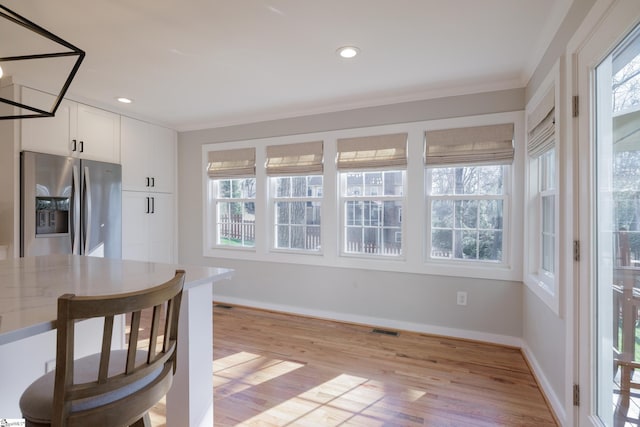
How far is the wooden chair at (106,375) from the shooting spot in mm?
770

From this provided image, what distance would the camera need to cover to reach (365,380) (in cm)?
243

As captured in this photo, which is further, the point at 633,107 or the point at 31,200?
the point at 31,200

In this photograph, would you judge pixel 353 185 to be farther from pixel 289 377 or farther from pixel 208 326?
pixel 208 326

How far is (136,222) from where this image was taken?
406cm

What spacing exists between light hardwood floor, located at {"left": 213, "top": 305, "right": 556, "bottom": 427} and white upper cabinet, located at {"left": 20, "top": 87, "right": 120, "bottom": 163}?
93.9 inches

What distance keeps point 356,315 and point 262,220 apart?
1.62 m

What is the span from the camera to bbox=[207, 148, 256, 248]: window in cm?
424

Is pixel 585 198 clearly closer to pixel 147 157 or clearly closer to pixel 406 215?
pixel 406 215

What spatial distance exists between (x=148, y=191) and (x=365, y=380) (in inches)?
136

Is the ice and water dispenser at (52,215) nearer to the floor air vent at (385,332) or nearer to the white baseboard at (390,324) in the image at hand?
the white baseboard at (390,324)

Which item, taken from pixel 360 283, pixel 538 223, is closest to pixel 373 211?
pixel 360 283

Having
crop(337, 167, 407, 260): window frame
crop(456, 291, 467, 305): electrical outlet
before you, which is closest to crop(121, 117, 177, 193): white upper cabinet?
crop(337, 167, 407, 260): window frame

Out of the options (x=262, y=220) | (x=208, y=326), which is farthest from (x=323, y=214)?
(x=208, y=326)

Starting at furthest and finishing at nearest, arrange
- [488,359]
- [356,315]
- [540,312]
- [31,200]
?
[356,315] → [31,200] → [488,359] → [540,312]
